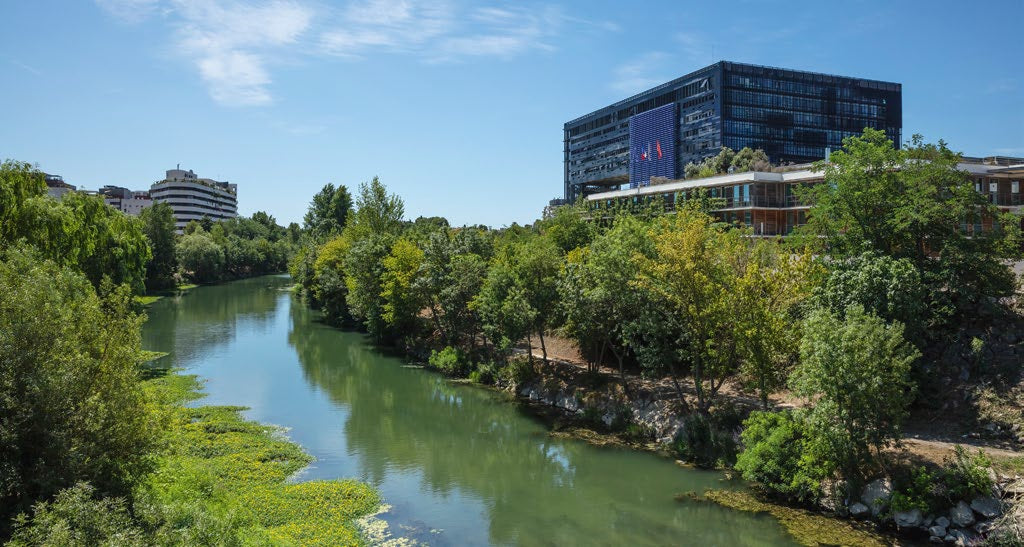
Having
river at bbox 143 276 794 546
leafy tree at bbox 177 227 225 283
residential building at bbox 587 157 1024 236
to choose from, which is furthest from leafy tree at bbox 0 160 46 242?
leafy tree at bbox 177 227 225 283

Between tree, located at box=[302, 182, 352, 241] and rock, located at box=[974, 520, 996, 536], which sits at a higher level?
tree, located at box=[302, 182, 352, 241]

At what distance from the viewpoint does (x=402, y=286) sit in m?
50.4

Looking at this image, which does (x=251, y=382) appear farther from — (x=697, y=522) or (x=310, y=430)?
(x=697, y=522)

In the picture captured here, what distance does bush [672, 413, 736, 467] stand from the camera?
2706cm

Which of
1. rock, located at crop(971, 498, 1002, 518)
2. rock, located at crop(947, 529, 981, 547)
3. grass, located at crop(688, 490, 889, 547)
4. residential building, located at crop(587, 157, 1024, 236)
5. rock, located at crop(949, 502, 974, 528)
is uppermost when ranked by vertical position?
residential building, located at crop(587, 157, 1024, 236)

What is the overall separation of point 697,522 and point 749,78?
109 m

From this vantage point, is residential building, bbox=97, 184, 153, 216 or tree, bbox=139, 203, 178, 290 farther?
residential building, bbox=97, 184, 153, 216

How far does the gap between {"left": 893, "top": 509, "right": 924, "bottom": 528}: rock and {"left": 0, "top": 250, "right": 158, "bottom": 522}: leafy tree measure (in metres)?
23.1

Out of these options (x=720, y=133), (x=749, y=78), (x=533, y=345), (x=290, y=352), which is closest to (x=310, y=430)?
Result: (x=533, y=345)

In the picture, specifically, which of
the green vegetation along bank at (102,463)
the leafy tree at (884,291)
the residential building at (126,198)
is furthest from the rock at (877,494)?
the residential building at (126,198)

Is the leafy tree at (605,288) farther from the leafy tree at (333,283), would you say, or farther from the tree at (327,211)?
the tree at (327,211)

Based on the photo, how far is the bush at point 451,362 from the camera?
147 ft

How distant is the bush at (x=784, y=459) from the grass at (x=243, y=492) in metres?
13.9

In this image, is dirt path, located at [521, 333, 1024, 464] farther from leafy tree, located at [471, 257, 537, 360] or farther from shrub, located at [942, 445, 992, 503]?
leafy tree, located at [471, 257, 537, 360]
